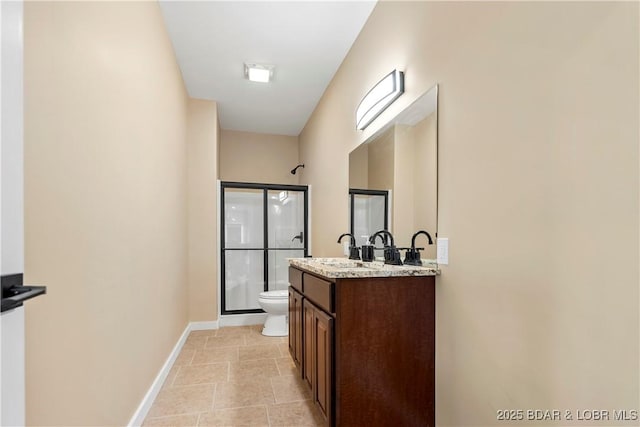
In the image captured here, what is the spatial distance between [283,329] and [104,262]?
2494 mm

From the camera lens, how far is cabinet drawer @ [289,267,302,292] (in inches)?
93.1

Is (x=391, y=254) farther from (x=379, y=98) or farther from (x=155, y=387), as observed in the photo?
(x=155, y=387)

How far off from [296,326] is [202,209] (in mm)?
2097

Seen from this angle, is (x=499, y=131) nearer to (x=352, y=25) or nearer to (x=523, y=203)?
(x=523, y=203)

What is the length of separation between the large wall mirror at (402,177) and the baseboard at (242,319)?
219cm

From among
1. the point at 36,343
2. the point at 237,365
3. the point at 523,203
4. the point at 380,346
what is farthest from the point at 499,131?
the point at 237,365

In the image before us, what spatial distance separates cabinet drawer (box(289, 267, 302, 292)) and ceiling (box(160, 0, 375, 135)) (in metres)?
1.85

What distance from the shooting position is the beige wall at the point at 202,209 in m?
3.86

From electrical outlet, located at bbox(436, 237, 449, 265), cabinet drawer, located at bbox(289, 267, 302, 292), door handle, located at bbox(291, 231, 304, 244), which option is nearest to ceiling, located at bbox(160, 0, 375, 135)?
door handle, located at bbox(291, 231, 304, 244)

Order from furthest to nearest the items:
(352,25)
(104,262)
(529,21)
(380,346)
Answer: (352,25) < (380,346) < (104,262) < (529,21)

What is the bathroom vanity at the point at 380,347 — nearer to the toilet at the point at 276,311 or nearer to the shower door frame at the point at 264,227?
the toilet at the point at 276,311

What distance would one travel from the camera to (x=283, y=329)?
364 cm

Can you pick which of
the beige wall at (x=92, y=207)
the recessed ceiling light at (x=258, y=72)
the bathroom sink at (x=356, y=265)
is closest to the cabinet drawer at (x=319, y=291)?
the bathroom sink at (x=356, y=265)

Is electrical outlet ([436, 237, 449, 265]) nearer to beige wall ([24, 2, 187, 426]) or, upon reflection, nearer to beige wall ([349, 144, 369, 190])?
beige wall ([349, 144, 369, 190])
